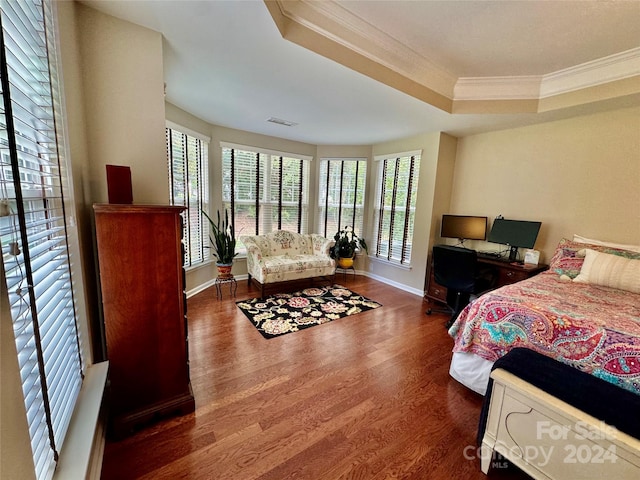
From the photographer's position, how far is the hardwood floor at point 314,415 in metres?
1.36

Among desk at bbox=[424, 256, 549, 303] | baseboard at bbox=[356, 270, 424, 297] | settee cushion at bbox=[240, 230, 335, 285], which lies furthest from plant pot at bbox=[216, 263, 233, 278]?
desk at bbox=[424, 256, 549, 303]

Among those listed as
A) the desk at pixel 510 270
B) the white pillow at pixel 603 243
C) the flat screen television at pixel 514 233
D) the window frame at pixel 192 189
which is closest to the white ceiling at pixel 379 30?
the window frame at pixel 192 189

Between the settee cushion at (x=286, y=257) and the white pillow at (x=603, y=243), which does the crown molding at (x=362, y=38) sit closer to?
the white pillow at (x=603, y=243)

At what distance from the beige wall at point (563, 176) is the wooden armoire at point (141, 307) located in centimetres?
389

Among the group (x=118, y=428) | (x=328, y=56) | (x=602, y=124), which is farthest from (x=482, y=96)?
(x=118, y=428)

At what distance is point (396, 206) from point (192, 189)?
3.19m

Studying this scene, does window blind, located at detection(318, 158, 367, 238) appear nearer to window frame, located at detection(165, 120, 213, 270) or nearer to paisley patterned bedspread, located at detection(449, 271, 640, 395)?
window frame, located at detection(165, 120, 213, 270)

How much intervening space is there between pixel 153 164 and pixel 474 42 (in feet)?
8.96

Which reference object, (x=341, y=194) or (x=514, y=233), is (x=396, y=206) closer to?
(x=341, y=194)

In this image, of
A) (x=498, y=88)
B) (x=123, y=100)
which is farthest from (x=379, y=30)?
(x=123, y=100)

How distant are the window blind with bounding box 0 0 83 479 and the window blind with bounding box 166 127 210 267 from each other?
203 cm

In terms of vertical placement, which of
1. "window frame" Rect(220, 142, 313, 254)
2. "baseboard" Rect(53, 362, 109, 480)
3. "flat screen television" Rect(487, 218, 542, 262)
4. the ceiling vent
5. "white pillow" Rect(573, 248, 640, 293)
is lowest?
"baseboard" Rect(53, 362, 109, 480)

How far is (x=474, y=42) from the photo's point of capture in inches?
84.8

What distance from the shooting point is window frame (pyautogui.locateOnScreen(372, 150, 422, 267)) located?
13.5ft
